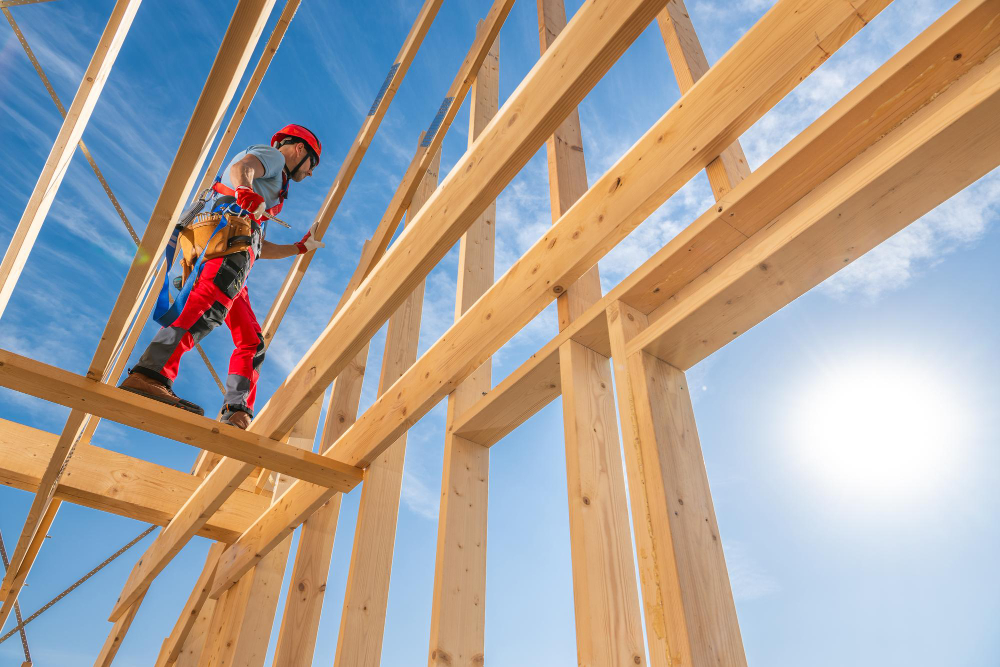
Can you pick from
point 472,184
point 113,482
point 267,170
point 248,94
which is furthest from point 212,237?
point 113,482

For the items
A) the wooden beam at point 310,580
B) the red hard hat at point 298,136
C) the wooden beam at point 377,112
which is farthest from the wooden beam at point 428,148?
the wooden beam at point 310,580

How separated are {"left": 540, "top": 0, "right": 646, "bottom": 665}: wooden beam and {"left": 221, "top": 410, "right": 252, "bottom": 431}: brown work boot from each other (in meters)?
1.58

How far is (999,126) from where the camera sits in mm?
1302

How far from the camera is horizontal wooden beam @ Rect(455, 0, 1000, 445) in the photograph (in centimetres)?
133

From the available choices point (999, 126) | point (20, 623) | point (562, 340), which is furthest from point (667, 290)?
point (20, 623)

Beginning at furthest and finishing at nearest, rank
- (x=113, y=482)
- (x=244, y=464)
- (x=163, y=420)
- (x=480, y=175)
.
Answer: (x=113, y=482)
(x=244, y=464)
(x=163, y=420)
(x=480, y=175)

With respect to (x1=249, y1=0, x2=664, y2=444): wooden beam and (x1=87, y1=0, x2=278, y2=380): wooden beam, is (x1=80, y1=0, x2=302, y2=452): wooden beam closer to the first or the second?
(x1=249, y1=0, x2=664, y2=444): wooden beam

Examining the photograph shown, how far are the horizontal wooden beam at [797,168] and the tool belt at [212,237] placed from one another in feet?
4.72

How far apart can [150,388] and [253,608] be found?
59.8 inches

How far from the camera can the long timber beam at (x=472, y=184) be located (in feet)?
4.95

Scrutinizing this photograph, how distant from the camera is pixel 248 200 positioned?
2879mm

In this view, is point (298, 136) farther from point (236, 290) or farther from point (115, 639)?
point (115, 639)

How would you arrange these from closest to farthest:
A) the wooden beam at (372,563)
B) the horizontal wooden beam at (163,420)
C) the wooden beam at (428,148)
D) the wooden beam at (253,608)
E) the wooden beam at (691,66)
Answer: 1. the wooden beam at (691,66)
2. the horizontal wooden beam at (163,420)
3. the wooden beam at (372,563)
4. the wooden beam at (253,608)
5. the wooden beam at (428,148)

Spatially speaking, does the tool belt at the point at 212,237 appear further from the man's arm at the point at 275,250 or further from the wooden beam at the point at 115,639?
the wooden beam at the point at 115,639
